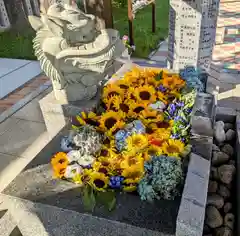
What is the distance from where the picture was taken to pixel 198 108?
2707 mm

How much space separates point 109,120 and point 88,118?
226mm

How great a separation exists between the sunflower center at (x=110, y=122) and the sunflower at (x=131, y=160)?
0.46 m

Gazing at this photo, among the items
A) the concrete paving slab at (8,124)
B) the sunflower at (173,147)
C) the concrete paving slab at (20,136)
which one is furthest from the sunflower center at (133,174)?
the concrete paving slab at (8,124)

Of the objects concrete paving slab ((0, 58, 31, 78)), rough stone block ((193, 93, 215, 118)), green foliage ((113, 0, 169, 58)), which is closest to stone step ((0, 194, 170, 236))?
rough stone block ((193, 93, 215, 118))

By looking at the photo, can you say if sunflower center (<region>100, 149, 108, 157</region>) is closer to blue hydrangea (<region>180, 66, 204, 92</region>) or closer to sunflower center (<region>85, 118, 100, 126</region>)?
sunflower center (<region>85, 118, 100, 126</region>)

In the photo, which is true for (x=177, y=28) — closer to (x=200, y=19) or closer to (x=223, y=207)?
(x=200, y=19)

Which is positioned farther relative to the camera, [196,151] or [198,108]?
[198,108]

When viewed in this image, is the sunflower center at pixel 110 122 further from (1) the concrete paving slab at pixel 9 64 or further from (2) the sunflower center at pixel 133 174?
(1) the concrete paving slab at pixel 9 64

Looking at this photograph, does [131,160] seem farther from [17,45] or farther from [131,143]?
[17,45]

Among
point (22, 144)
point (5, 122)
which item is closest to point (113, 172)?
point (22, 144)

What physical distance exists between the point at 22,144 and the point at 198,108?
235cm

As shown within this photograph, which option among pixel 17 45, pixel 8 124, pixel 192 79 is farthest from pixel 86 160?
pixel 17 45

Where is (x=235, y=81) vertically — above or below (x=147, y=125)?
below

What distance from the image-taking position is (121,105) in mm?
2809
